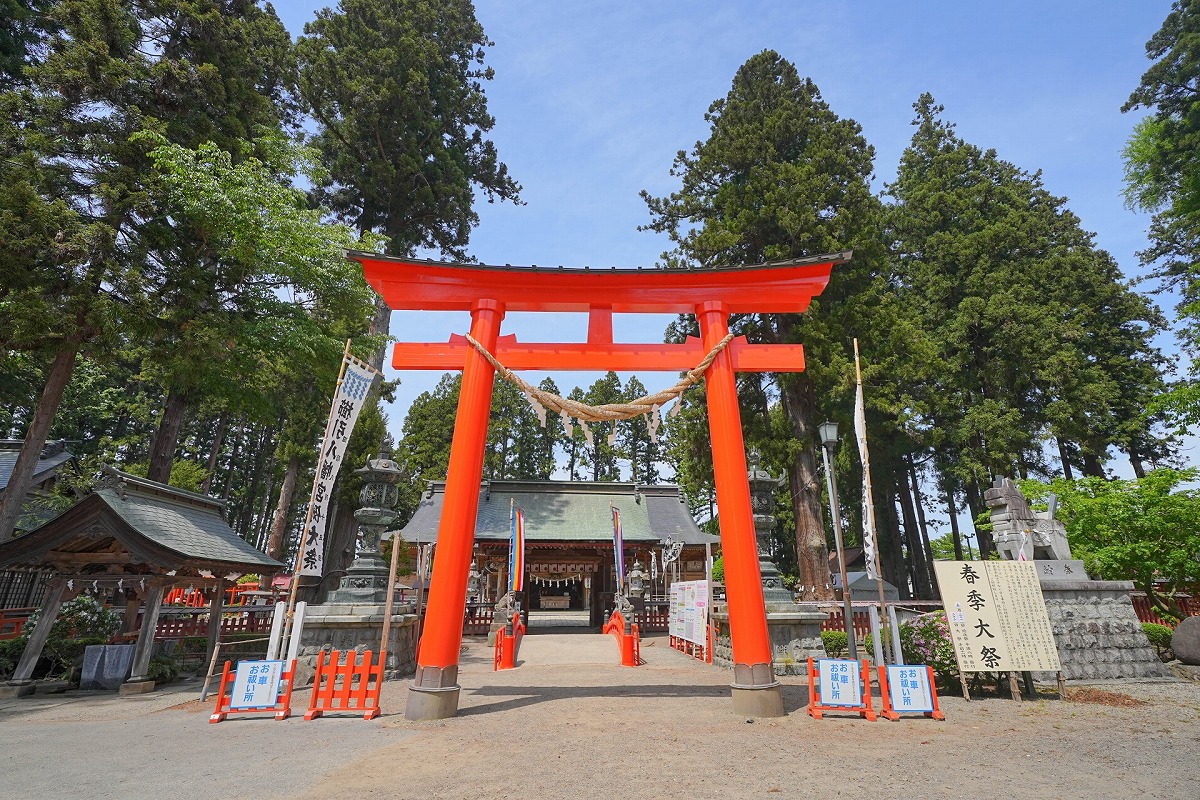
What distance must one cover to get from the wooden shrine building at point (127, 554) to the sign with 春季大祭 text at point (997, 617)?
36.4 ft

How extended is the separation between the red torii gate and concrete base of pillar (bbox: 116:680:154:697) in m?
5.33

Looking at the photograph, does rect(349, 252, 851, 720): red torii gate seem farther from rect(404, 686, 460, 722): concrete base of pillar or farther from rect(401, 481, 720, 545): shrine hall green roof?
rect(401, 481, 720, 545): shrine hall green roof

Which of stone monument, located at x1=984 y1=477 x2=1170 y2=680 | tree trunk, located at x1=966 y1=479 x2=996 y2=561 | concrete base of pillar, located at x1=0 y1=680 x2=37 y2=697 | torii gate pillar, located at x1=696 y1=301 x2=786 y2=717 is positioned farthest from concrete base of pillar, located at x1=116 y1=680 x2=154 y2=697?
tree trunk, located at x1=966 y1=479 x2=996 y2=561

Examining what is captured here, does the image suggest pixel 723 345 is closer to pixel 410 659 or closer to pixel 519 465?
pixel 410 659

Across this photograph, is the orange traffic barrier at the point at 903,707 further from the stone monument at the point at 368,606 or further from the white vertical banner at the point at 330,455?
the stone monument at the point at 368,606

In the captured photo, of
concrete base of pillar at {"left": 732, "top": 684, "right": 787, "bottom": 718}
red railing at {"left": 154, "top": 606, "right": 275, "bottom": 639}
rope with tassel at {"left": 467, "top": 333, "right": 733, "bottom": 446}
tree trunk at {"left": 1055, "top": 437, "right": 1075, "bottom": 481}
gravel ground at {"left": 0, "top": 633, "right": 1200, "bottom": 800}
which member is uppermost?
tree trunk at {"left": 1055, "top": 437, "right": 1075, "bottom": 481}

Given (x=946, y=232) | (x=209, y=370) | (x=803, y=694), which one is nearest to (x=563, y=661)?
(x=803, y=694)

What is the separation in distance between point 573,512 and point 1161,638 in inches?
618

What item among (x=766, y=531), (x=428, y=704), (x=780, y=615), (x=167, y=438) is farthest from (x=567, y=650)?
(x=167, y=438)

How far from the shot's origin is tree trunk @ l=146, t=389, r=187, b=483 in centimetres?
1192

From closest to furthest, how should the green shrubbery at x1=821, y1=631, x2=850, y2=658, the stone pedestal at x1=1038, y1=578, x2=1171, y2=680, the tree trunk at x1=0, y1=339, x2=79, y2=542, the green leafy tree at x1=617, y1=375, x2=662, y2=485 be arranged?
the stone pedestal at x1=1038, y1=578, x2=1171, y2=680
the tree trunk at x1=0, y1=339, x2=79, y2=542
the green shrubbery at x1=821, y1=631, x2=850, y2=658
the green leafy tree at x1=617, y1=375, x2=662, y2=485

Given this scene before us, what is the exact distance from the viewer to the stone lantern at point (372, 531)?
902cm

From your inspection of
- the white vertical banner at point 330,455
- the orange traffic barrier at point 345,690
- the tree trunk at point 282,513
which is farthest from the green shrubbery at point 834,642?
the tree trunk at point 282,513

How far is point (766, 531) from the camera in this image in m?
→ 9.59
